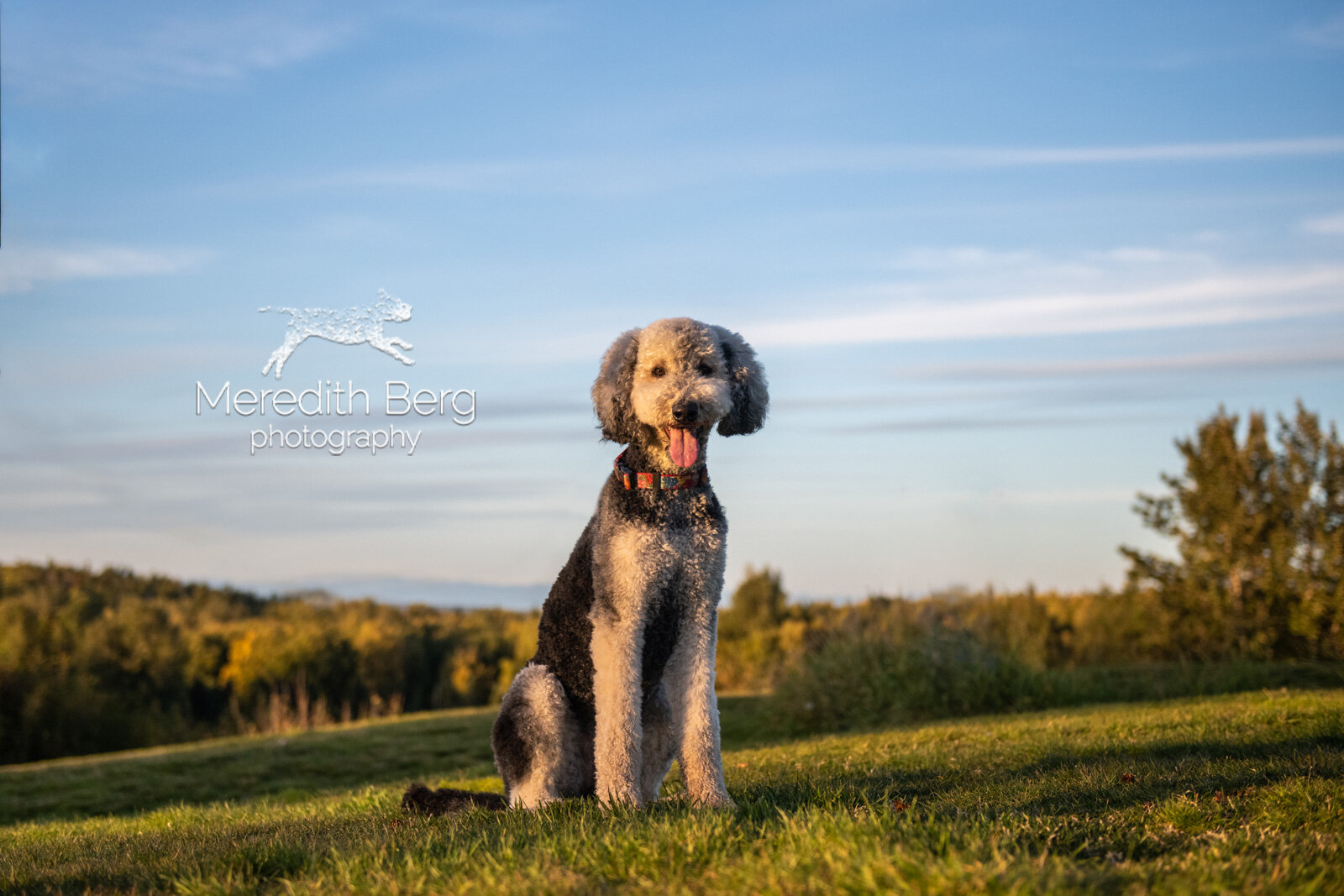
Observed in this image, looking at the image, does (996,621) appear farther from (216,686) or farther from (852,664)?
(216,686)

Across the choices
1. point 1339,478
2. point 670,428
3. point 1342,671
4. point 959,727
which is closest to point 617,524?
point 670,428

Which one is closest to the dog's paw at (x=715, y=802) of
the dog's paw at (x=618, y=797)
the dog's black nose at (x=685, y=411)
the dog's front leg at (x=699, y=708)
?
the dog's front leg at (x=699, y=708)

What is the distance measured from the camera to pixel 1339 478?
19.0 m

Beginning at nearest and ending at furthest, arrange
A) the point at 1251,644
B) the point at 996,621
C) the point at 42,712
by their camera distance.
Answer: the point at 1251,644, the point at 996,621, the point at 42,712

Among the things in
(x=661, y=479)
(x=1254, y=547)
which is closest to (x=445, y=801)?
(x=661, y=479)

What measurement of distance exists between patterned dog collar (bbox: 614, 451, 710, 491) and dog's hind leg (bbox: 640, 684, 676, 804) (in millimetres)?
1102

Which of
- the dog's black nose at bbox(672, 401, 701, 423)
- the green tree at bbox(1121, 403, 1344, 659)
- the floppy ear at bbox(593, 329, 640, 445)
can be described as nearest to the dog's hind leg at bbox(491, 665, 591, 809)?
the floppy ear at bbox(593, 329, 640, 445)

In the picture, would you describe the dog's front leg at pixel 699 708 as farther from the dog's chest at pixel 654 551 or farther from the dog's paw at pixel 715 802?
the dog's chest at pixel 654 551

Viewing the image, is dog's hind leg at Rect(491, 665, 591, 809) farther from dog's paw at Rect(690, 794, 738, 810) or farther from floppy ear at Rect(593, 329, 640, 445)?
floppy ear at Rect(593, 329, 640, 445)

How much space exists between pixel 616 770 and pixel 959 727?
6.79 metres

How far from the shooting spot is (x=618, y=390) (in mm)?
5305

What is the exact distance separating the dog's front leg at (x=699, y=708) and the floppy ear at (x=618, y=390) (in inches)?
37.3

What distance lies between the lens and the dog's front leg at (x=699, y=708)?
17.1 feet

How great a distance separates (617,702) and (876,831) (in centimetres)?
167
